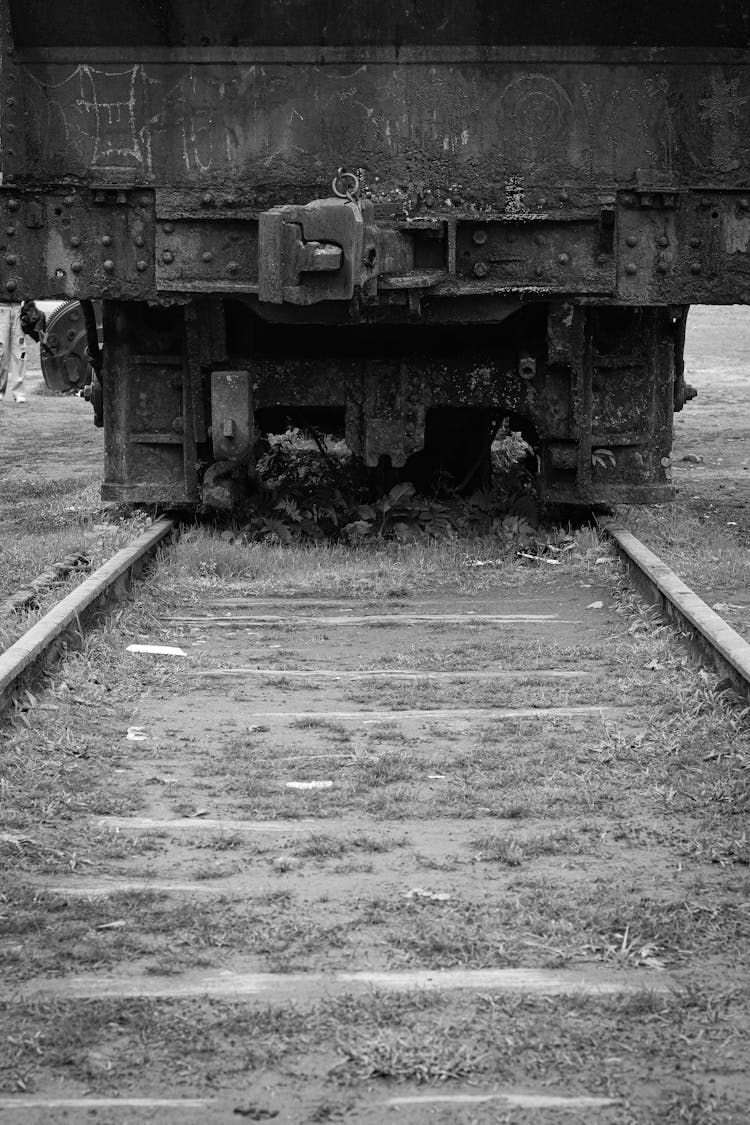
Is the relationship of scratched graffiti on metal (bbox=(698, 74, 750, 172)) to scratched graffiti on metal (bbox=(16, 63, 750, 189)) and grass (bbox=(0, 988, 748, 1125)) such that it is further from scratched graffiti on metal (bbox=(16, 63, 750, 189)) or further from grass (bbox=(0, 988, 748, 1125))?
grass (bbox=(0, 988, 748, 1125))

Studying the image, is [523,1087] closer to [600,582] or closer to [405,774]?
[405,774]

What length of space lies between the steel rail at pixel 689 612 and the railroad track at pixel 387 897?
0.14 feet

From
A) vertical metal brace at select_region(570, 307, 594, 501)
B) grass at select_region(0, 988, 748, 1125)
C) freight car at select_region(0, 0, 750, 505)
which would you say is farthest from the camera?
vertical metal brace at select_region(570, 307, 594, 501)

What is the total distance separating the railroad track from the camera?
2.64 meters

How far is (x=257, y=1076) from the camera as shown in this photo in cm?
264

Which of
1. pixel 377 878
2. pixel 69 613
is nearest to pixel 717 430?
pixel 69 613

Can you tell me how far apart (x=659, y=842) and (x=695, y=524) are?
5261 mm

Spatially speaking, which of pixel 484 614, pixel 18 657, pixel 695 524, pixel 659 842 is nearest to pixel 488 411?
pixel 695 524

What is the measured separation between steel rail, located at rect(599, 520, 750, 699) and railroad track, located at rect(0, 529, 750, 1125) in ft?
0.14

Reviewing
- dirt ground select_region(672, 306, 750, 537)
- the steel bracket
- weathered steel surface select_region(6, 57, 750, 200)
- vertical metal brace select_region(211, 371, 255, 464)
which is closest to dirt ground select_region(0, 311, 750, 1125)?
the steel bracket

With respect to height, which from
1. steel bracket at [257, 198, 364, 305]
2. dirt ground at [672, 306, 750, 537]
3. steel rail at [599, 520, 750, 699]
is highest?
steel bracket at [257, 198, 364, 305]

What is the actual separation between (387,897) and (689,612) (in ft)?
8.37

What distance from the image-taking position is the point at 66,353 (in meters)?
19.5

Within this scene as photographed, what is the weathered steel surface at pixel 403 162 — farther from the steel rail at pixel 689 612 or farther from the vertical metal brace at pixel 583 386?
the steel rail at pixel 689 612
